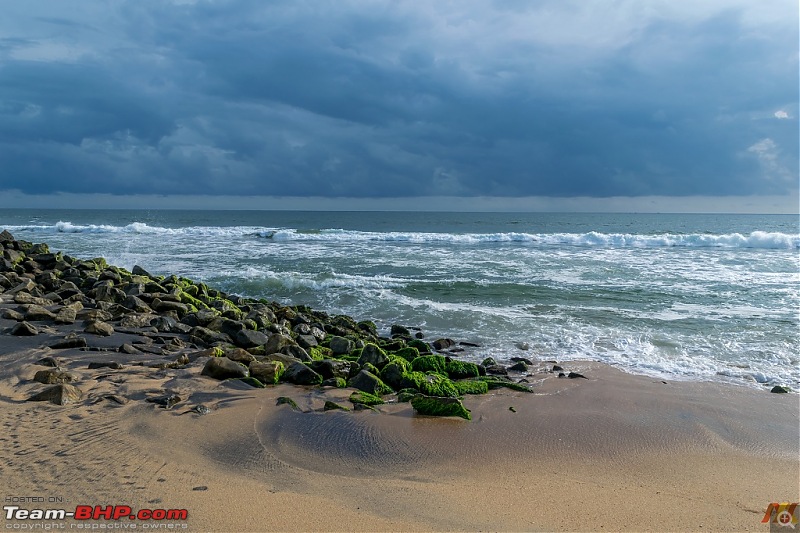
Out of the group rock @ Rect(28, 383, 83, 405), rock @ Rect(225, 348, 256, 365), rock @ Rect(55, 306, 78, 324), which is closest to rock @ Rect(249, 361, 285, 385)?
rock @ Rect(225, 348, 256, 365)

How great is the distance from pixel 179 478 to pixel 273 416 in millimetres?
1449

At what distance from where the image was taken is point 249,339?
7551 millimetres

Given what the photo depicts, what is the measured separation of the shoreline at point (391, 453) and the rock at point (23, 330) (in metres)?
0.45

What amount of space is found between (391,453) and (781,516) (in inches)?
102

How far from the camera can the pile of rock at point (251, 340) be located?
5.94 metres

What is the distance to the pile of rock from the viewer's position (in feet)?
19.5

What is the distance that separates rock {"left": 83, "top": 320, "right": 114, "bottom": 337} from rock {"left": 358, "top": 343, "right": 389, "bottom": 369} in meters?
3.52

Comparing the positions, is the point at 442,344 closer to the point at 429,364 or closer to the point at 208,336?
the point at 429,364

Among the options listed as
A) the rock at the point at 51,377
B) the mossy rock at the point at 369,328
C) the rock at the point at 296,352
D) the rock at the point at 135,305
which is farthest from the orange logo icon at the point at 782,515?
the rock at the point at 135,305

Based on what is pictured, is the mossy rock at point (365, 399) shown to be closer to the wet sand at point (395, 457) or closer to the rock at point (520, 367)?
the wet sand at point (395, 457)

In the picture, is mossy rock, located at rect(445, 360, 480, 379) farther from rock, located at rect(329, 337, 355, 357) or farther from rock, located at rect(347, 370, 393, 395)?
rock, located at rect(329, 337, 355, 357)

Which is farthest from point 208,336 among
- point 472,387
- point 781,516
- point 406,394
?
point 781,516

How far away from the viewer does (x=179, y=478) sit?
11.0 feet

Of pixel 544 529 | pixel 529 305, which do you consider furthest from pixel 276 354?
pixel 529 305
